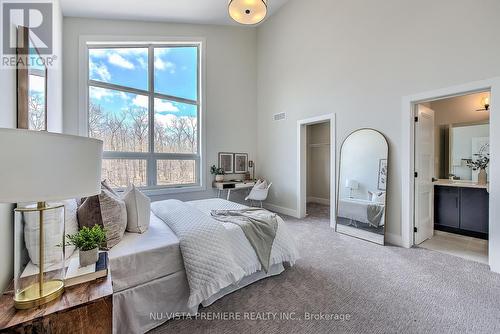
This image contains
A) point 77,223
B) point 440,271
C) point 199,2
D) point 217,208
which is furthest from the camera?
point 199,2

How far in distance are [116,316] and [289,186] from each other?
3.75 m

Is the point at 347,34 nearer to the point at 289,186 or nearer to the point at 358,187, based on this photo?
the point at 358,187

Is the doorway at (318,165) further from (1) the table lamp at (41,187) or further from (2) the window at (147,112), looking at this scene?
(1) the table lamp at (41,187)

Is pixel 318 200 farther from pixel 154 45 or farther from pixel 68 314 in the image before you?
pixel 68 314

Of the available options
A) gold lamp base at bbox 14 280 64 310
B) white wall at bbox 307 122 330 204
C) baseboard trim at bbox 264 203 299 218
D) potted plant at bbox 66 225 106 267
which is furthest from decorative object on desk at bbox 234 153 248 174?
gold lamp base at bbox 14 280 64 310

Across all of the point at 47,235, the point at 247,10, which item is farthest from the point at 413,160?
the point at 47,235

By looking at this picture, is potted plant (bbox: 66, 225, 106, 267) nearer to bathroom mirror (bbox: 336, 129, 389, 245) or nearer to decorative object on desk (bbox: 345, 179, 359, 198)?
bathroom mirror (bbox: 336, 129, 389, 245)

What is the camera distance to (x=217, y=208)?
Answer: 263 cm

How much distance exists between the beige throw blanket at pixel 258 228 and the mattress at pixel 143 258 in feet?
1.97

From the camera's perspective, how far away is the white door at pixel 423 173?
3.00m

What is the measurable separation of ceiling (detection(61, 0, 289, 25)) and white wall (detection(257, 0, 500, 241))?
3.54 ft

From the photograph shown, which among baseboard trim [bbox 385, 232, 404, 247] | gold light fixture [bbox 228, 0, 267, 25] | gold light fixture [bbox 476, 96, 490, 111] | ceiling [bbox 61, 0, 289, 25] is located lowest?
baseboard trim [bbox 385, 232, 404, 247]

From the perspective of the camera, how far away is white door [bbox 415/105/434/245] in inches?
118

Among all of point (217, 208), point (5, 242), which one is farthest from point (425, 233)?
point (5, 242)
